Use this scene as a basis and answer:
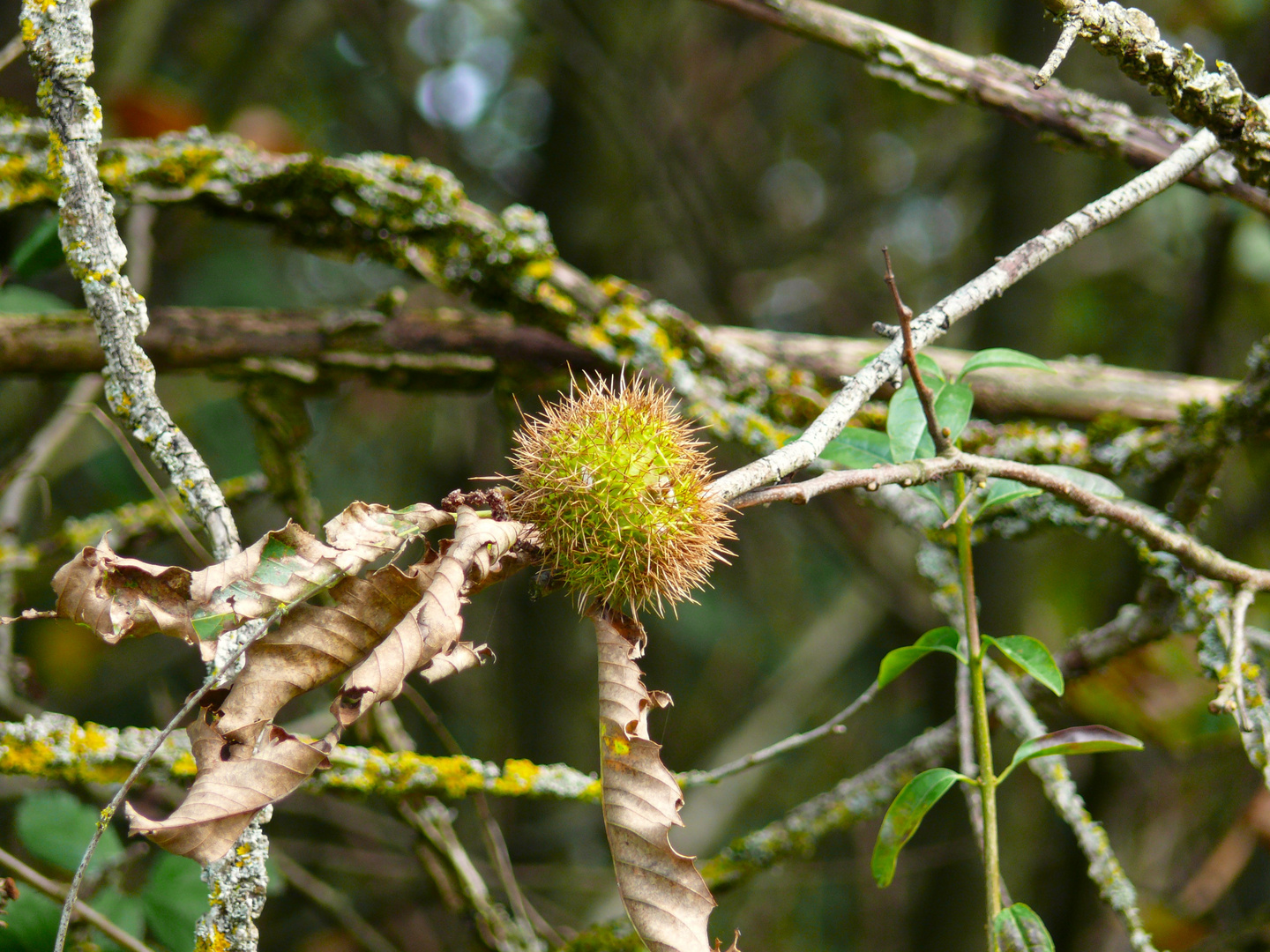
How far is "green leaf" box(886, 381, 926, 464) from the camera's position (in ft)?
3.23

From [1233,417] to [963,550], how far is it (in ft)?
2.10

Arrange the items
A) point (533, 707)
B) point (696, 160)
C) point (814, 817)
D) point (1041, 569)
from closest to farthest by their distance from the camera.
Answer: point (814, 817) < point (1041, 569) < point (696, 160) < point (533, 707)

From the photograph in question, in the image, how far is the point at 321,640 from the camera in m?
0.73

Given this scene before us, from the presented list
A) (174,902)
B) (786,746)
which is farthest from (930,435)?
(174,902)

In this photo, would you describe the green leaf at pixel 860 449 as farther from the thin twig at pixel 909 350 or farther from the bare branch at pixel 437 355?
the bare branch at pixel 437 355

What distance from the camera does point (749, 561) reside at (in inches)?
179

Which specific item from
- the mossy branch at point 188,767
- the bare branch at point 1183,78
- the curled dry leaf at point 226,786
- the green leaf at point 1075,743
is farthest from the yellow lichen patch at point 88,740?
the bare branch at point 1183,78

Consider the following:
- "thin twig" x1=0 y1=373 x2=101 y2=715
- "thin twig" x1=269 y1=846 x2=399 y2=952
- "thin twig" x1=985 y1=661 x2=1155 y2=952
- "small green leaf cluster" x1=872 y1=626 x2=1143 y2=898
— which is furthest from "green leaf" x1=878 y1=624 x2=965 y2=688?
"thin twig" x1=269 y1=846 x2=399 y2=952

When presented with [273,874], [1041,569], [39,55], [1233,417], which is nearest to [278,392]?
[39,55]

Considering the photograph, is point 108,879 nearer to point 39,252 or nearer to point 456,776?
point 456,776

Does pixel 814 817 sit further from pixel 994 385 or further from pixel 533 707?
pixel 533 707

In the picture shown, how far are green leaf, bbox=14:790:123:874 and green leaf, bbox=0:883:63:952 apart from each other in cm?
18

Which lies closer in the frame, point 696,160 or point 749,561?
point 696,160

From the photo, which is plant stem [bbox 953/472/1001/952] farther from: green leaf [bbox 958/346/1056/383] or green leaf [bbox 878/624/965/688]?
green leaf [bbox 958/346/1056/383]
